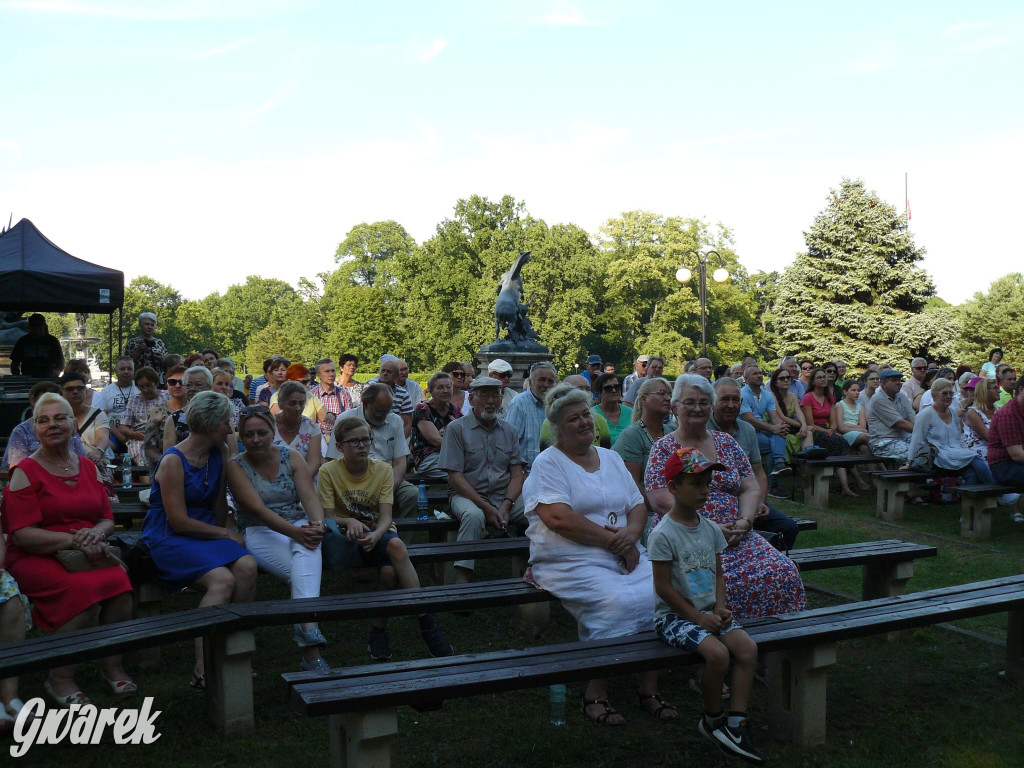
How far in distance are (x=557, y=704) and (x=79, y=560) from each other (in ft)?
7.98

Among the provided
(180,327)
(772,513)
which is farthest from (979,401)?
(180,327)

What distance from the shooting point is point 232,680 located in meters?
3.80

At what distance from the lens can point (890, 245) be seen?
110ft

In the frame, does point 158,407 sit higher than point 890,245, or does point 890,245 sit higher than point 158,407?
point 890,245

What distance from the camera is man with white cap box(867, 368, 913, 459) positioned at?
33.7ft

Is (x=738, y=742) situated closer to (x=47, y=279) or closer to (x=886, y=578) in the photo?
(x=886, y=578)

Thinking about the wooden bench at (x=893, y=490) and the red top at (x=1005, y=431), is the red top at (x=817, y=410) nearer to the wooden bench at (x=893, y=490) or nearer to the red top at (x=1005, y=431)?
the wooden bench at (x=893, y=490)

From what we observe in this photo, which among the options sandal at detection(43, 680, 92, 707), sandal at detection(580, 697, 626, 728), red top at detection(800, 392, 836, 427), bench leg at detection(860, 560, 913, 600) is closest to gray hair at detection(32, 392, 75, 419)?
sandal at detection(43, 680, 92, 707)

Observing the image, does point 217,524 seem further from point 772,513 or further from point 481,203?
point 481,203

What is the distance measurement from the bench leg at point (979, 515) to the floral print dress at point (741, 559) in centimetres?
438

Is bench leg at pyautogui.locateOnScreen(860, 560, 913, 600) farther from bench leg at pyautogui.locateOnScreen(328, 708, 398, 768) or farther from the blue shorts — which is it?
bench leg at pyautogui.locateOnScreen(328, 708, 398, 768)

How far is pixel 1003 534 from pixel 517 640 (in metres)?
5.51

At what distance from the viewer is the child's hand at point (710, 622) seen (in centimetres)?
353

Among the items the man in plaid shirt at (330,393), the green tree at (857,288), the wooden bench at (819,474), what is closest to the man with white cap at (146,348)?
the man in plaid shirt at (330,393)
